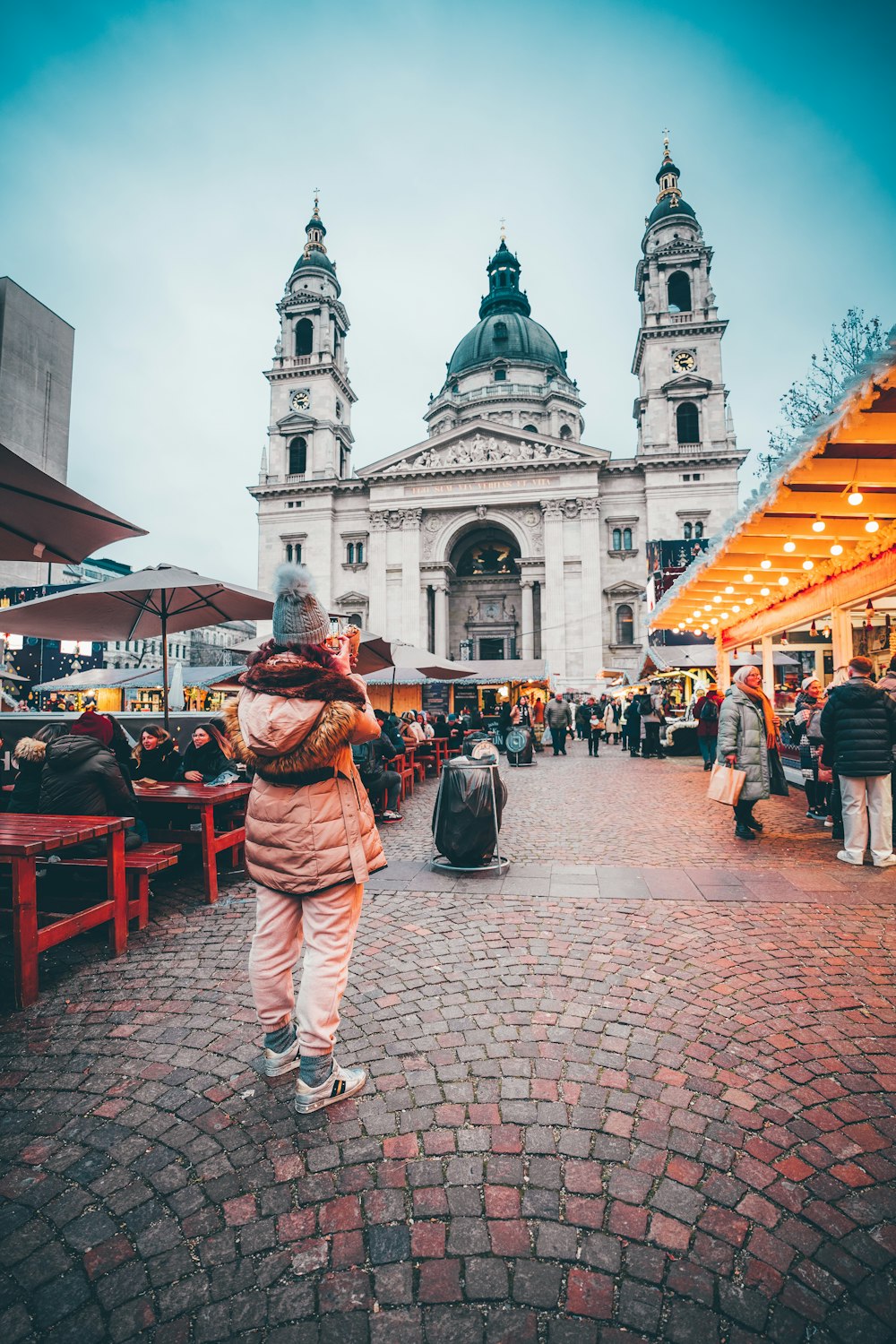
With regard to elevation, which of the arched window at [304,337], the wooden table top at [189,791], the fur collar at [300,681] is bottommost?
the wooden table top at [189,791]

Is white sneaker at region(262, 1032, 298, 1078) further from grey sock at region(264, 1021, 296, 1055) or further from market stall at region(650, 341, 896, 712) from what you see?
market stall at region(650, 341, 896, 712)

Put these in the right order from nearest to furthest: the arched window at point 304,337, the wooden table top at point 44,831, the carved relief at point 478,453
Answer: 1. the wooden table top at point 44,831
2. the carved relief at point 478,453
3. the arched window at point 304,337

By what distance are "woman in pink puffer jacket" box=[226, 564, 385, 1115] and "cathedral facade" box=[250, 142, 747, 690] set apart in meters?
36.6

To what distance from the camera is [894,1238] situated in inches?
70.6

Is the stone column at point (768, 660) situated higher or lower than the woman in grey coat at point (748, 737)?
higher

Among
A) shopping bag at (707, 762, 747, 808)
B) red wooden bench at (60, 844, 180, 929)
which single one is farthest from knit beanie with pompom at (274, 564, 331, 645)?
shopping bag at (707, 762, 747, 808)

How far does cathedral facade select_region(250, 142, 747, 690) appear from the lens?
3981cm

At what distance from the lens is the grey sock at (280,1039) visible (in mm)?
2639

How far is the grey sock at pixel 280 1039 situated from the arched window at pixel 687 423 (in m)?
44.9

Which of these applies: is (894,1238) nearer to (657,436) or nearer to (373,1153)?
(373,1153)

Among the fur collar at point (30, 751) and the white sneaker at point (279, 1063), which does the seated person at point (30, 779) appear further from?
the white sneaker at point (279, 1063)

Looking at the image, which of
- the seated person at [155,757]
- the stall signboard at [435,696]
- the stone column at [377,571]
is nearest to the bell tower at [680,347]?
the stone column at [377,571]

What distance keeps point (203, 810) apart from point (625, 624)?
3776 centimetres

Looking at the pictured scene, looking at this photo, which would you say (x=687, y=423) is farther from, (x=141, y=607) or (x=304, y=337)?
(x=141, y=607)
